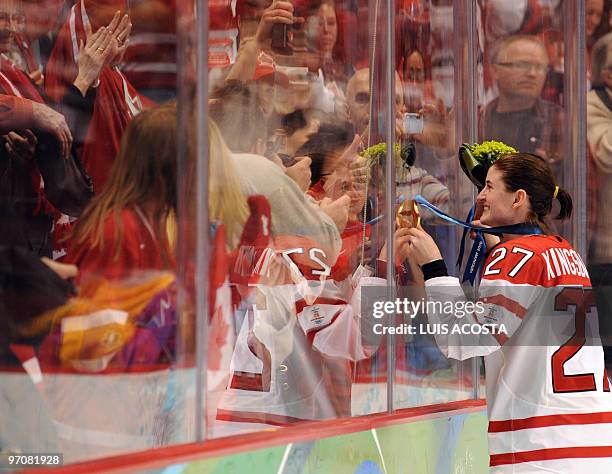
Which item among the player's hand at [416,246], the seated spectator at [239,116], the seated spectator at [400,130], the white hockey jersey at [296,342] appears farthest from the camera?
the player's hand at [416,246]

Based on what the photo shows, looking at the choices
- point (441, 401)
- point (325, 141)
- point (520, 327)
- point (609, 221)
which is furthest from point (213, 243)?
point (609, 221)

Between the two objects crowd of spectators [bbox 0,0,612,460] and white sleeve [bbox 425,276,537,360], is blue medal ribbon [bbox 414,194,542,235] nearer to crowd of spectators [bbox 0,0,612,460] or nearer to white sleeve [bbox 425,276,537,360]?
crowd of spectators [bbox 0,0,612,460]

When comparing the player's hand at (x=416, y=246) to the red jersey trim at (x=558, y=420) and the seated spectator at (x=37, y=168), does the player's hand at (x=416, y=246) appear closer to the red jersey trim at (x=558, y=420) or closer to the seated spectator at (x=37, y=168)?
the red jersey trim at (x=558, y=420)

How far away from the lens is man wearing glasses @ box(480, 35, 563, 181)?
4281mm

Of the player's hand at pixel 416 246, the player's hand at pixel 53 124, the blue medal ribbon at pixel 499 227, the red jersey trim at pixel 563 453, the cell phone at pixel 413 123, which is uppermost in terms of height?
the cell phone at pixel 413 123

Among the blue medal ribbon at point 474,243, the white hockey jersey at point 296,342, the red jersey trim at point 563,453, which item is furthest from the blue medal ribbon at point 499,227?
the red jersey trim at point 563,453

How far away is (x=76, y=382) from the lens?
208 cm

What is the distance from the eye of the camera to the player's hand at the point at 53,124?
2332mm

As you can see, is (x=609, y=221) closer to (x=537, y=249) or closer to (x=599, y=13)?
(x=599, y=13)

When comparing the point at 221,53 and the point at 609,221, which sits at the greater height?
the point at 221,53

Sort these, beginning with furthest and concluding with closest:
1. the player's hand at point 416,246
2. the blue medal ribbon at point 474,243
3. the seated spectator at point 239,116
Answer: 1. the blue medal ribbon at point 474,243
2. the player's hand at point 416,246
3. the seated spectator at point 239,116

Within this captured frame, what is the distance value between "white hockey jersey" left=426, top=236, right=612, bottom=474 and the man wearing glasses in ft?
4.05

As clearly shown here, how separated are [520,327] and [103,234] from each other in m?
1.29

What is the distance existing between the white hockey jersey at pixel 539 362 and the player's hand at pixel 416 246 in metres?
0.26
